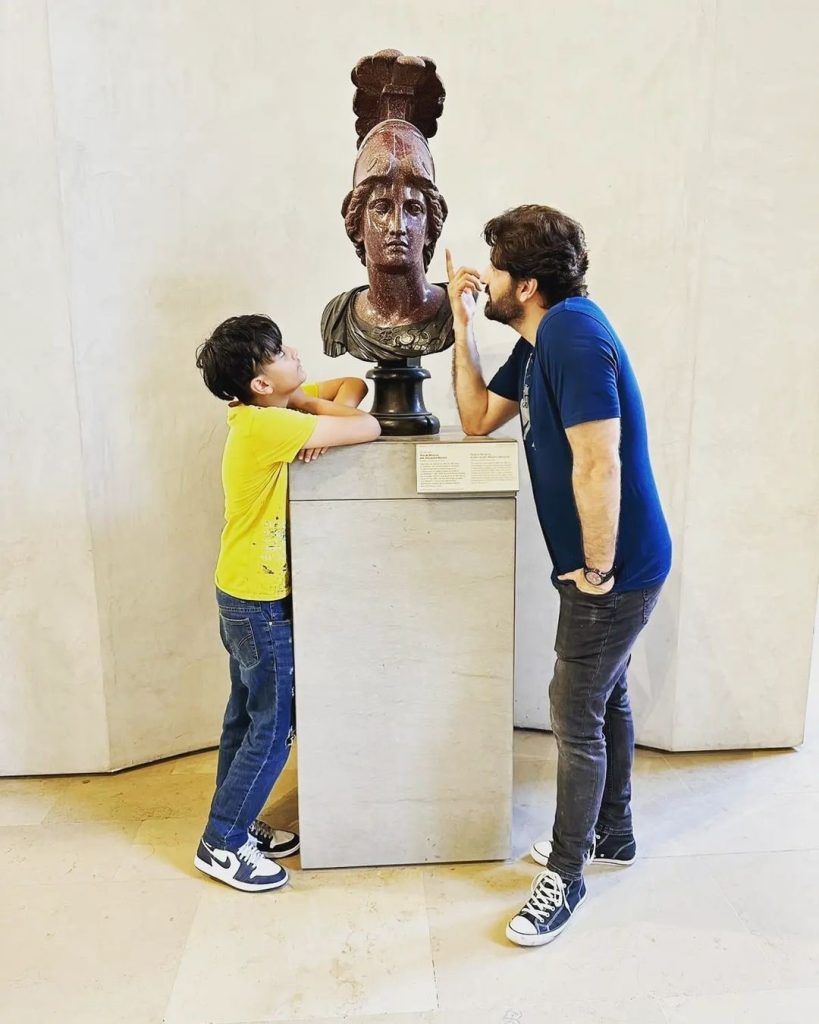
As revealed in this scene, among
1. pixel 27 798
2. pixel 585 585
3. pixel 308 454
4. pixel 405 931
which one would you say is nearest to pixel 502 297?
pixel 308 454

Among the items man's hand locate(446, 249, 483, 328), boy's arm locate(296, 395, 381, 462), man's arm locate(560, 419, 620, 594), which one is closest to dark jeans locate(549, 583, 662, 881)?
man's arm locate(560, 419, 620, 594)

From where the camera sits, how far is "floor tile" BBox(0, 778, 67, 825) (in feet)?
8.79

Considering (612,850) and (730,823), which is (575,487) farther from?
(730,823)

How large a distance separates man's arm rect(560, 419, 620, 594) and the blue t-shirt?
3 centimetres

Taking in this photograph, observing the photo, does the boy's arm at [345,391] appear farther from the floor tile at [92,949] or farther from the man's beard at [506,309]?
the floor tile at [92,949]

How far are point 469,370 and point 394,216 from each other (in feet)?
1.54

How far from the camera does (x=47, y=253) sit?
8.68 feet

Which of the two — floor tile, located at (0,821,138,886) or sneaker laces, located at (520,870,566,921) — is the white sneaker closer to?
floor tile, located at (0,821,138,886)

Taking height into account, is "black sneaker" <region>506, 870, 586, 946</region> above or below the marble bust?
below

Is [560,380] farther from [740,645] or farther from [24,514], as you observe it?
[24,514]

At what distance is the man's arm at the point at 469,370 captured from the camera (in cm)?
218

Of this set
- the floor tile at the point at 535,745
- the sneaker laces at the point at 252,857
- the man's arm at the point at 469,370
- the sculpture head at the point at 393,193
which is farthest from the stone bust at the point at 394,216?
the floor tile at the point at 535,745

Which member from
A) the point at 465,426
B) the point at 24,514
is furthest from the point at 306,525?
the point at 24,514

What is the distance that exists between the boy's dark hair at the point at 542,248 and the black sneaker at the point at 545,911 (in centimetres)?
148
